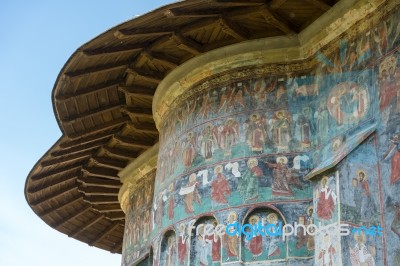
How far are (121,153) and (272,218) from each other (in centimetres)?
635

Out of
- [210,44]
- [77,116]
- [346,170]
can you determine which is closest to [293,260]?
[346,170]

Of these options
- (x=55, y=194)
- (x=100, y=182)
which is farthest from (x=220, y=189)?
(x=55, y=194)

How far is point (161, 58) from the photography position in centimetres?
1283

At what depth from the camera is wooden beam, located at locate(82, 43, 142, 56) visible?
12.0 m

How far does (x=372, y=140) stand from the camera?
31.4 ft

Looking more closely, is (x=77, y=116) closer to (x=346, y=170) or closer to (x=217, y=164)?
(x=217, y=164)

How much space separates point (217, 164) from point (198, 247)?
51.2 inches

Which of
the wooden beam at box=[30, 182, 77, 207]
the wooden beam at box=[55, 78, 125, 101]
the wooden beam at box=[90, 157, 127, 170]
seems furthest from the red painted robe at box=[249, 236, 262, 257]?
the wooden beam at box=[30, 182, 77, 207]

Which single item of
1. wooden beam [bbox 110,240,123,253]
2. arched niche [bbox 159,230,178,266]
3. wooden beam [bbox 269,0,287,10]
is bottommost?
arched niche [bbox 159,230,178,266]

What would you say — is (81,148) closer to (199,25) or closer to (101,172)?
(101,172)

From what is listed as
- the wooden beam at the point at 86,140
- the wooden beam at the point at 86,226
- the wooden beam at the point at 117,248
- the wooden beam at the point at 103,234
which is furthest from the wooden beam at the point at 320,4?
the wooden beam at the point at 117,248

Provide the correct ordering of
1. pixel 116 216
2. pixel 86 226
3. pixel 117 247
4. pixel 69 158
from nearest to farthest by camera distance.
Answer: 1. pixel 69 158
2. pixel 116 216
3. pixel 86 226
4. pixel 117 247

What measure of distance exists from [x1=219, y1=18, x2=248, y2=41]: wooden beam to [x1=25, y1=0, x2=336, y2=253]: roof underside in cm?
2

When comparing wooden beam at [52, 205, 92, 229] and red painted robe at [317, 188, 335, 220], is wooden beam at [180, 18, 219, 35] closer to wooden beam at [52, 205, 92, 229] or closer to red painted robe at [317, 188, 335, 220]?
red painted robe at [317, 188, 335, 220]
